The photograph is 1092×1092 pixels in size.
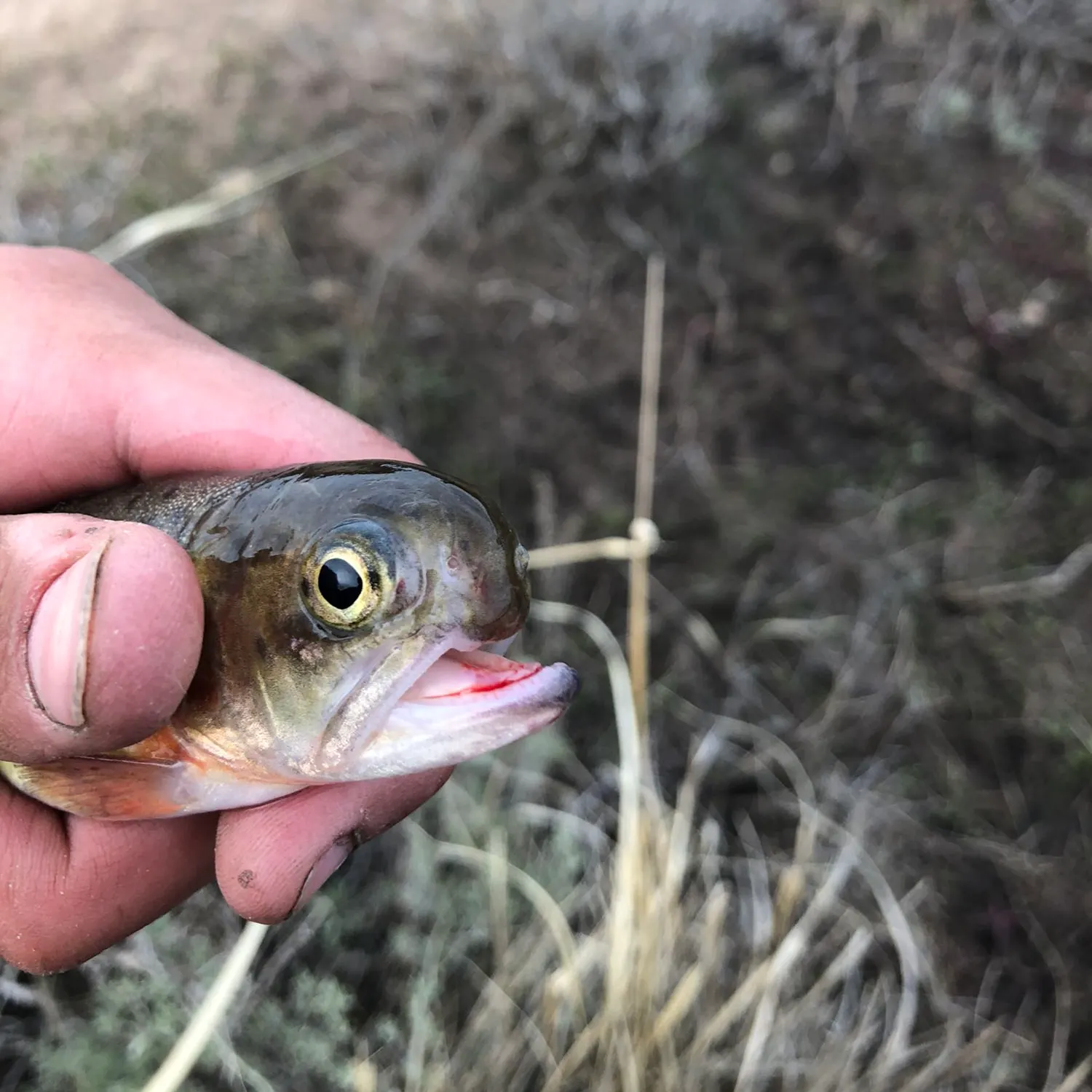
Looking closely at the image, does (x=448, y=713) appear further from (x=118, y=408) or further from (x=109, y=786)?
(x=118, y=408)

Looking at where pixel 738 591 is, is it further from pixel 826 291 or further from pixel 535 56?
pixel 535 56

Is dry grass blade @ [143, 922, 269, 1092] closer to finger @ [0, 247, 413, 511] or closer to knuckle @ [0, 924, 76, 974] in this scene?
knuckle @ [0, 924, 76, 974]

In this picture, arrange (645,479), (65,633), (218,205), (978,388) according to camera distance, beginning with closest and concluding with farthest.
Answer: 1. (65,633)
2. (645,479)
3. (978,388)
4. (218,205)

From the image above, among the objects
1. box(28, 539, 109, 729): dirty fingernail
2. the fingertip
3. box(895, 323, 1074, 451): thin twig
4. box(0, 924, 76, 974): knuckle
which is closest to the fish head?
the fingertip

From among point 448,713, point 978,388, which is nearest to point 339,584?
point 448,713

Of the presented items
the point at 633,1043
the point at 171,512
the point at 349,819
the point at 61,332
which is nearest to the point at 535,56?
the point at 61,332

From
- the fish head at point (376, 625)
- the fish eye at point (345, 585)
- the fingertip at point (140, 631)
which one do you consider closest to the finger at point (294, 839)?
the fish head at point (376, 625)

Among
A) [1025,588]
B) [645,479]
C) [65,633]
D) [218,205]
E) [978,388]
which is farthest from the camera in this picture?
[218,205]
